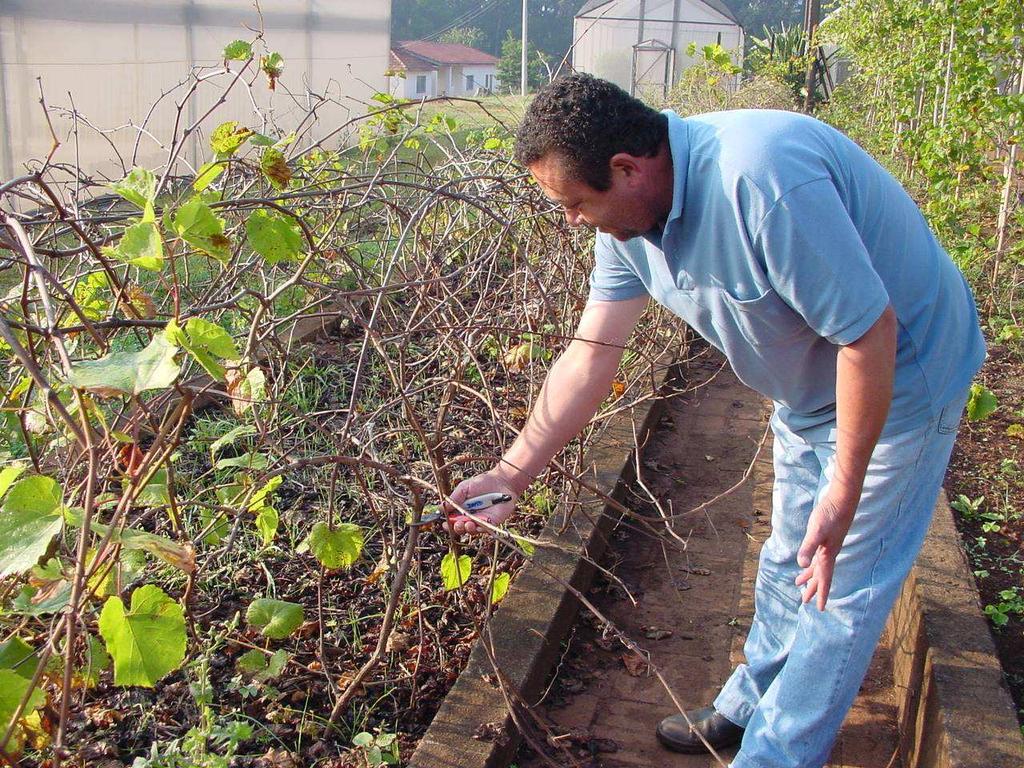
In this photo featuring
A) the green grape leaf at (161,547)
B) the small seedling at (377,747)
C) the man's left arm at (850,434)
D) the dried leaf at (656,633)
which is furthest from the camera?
the dried leaf at (656,633)

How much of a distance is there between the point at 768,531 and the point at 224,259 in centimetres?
297

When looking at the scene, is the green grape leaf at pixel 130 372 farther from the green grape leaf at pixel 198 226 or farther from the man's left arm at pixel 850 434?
the man's left arm at pixel 850 434

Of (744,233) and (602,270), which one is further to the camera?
(602,270)

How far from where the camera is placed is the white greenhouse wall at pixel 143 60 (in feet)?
27.1

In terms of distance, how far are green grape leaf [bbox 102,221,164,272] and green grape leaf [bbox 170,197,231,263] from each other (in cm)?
10

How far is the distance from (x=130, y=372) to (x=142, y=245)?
25 cm

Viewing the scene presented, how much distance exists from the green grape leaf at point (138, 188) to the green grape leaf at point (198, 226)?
0.05m

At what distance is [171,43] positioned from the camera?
33.3ft

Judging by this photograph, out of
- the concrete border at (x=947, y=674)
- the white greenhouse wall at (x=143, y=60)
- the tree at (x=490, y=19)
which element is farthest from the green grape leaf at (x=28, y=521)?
the tree at (x=490, y=19)

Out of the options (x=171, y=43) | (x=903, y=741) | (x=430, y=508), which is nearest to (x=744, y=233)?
(x=430, y=508)

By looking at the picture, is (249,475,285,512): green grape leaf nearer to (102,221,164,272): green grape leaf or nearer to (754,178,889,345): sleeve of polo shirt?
(102,221,164,272): green grape leaf

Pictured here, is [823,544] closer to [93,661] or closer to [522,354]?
[93,661]

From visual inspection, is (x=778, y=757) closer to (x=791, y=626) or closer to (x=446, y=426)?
(x=791, y=626)

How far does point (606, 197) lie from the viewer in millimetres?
2051
